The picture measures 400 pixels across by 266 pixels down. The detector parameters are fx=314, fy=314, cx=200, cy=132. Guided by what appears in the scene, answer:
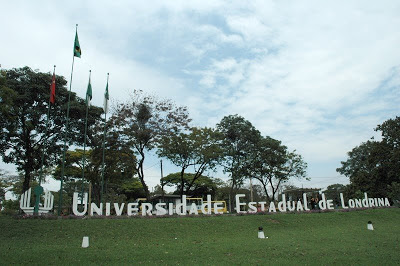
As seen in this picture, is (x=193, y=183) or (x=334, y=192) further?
(x=334, y=192)

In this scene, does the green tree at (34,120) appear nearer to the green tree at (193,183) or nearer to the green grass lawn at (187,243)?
the green grass lawn at (187,243)

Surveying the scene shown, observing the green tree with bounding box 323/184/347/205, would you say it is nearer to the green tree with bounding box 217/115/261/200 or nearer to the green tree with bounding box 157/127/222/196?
the green tree with bounding box 217/115/261/200

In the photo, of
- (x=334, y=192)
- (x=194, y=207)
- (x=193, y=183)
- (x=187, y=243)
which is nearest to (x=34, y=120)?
(x=194, y=207)

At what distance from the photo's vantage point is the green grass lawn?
32.3 ft

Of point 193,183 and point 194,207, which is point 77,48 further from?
point 193,183

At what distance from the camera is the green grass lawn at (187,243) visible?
984 centimetres

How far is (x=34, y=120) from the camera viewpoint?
27844 millimetres

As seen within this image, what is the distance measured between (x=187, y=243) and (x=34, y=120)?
69.6 ft

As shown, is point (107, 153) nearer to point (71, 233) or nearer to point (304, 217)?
point (71, 233)

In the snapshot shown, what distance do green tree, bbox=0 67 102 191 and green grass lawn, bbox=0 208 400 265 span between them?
13.3 meters

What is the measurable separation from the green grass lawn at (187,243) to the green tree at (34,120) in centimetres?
1330

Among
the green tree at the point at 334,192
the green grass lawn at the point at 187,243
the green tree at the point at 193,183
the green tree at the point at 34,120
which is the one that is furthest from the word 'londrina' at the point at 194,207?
the green tree at the point at 334,192

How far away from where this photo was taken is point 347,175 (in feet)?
205

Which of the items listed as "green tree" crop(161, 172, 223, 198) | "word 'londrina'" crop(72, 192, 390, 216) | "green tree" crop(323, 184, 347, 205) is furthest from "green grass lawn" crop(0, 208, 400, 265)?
"green tree" crop(323, 184, 347, 205)
